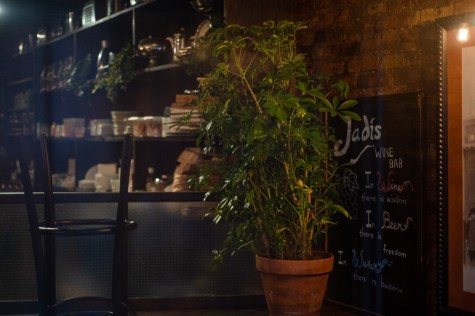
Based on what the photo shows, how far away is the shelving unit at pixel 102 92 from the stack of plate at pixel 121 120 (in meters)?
0.22

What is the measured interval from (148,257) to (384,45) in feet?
6.04

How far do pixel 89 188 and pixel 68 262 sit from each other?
7.21 ft

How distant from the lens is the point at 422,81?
4.26 m

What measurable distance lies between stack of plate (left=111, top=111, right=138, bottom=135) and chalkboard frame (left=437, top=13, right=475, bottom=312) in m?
3.02

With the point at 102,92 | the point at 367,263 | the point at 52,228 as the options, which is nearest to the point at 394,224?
the point at 367,263

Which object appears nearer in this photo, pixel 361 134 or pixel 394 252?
pixel 394 252

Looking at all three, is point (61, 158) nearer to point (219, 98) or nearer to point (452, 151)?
point (219, 98)

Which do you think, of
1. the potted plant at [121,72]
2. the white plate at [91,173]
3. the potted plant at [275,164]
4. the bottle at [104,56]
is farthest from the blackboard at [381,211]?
the white plate at [91,173]

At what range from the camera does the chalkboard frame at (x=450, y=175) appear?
396cm

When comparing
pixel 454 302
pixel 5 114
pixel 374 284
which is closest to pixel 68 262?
pixel 374 284

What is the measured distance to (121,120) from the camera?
6.50 m

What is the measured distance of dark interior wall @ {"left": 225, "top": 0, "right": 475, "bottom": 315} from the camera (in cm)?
420

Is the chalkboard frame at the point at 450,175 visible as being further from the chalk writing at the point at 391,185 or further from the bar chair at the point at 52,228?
the bar chair at the point at 52,228

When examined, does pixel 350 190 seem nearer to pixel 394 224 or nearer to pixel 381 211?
pixel 381 211
